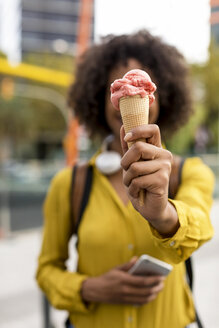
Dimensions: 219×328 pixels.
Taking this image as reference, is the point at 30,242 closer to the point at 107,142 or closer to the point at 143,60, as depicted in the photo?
the point at 107,142

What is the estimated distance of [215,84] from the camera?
16156mm

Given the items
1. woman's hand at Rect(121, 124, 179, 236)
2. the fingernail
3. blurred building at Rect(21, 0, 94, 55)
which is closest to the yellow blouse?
woman's hand at Rect(121, 124, 179, 236)

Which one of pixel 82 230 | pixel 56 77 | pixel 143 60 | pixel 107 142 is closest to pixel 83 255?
pixel 82 230

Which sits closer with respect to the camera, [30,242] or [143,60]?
[143,60]

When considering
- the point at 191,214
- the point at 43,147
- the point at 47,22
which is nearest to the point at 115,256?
the point at 191,214

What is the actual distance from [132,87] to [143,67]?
63cm

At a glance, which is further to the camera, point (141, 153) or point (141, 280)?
point (141, 280)

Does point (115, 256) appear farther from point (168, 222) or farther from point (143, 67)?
point (143, 67)

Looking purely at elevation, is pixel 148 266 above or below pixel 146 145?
below

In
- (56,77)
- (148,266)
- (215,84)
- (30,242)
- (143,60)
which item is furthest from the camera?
(215,84)

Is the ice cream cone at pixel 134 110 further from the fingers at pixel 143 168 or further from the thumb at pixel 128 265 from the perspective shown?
the thumb at pixel 128 265

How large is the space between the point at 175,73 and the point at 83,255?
28.1 inches

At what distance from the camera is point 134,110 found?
→ 0.54 metres

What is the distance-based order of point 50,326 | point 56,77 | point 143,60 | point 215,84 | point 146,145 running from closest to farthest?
point 146,145 → point 143,60 → point 50,326 → point 56,77 → point 215,84
